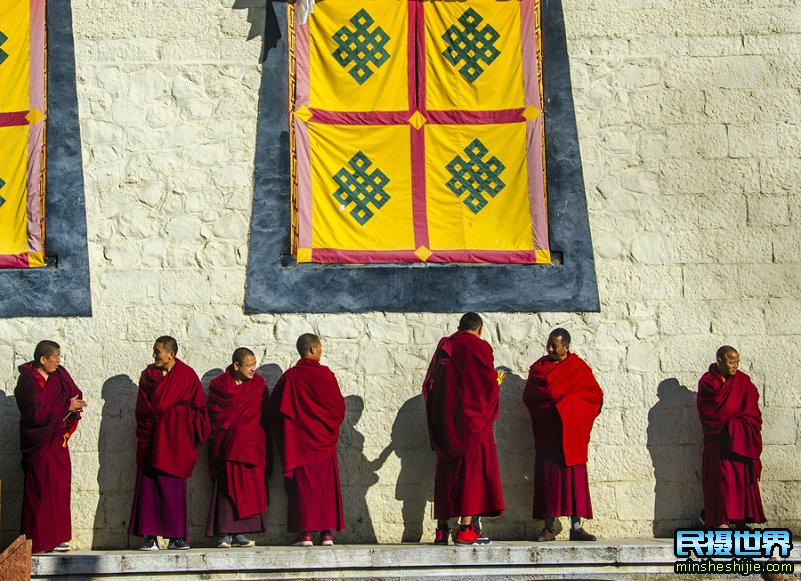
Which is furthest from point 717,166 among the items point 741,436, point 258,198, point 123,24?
point 123,24

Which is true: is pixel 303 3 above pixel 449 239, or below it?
above

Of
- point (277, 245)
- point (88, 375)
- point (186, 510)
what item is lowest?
point (186, 510)

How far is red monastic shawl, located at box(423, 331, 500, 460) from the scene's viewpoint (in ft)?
27.9

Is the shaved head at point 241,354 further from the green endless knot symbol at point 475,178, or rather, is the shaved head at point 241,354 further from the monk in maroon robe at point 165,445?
the green endless knot symbol at point 475,178

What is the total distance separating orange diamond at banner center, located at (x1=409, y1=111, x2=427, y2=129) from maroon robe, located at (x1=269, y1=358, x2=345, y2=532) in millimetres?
1978

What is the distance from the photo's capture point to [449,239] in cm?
942

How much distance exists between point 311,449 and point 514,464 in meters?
1.46

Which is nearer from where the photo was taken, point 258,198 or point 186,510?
point 186,510

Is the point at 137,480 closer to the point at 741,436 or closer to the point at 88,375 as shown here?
the point at 88,375

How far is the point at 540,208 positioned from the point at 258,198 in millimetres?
2024

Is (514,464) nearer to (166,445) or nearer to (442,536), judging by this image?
(442,536)

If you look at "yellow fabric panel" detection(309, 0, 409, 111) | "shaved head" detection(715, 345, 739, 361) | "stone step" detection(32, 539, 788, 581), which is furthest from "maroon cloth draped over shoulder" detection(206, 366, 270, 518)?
"shaved head" detection(715, 345, 739, 361)

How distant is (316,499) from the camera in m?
8.59

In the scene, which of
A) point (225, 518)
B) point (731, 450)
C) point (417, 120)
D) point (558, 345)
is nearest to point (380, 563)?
point (225, 518)
